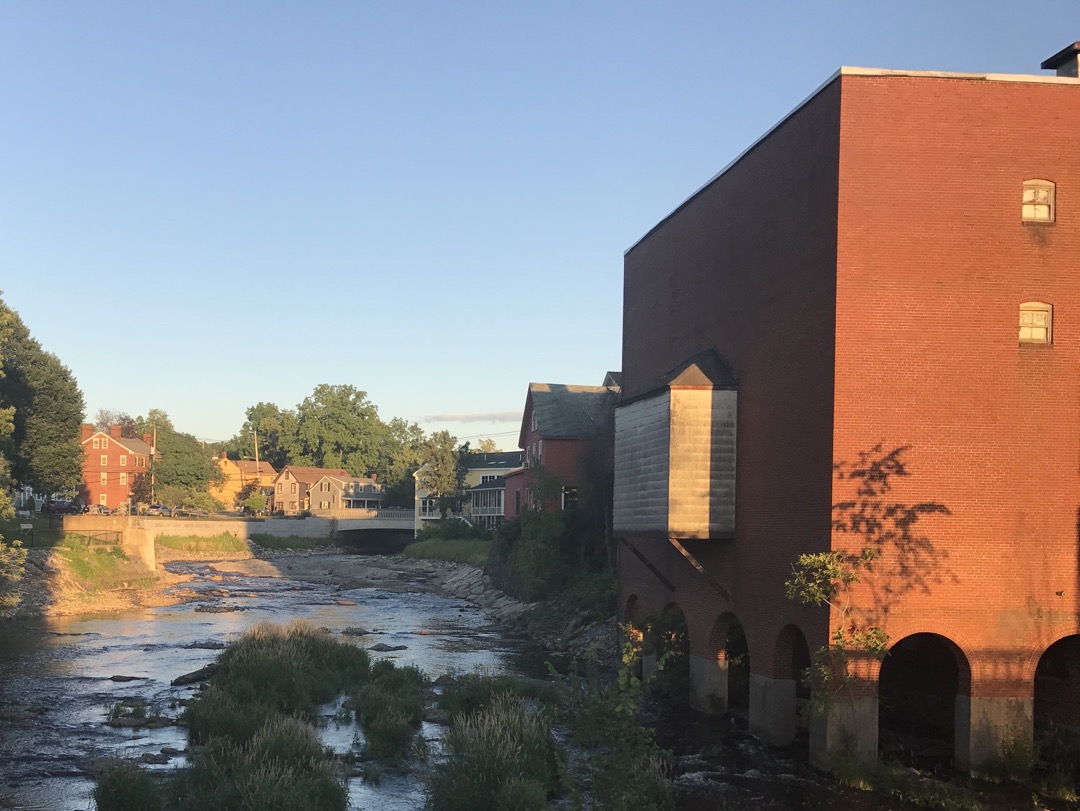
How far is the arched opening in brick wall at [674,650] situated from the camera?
27.8 metres

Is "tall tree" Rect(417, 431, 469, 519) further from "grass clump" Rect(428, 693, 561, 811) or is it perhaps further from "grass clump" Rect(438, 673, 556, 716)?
"grass clump" Rect(428, 693, 561, 811)

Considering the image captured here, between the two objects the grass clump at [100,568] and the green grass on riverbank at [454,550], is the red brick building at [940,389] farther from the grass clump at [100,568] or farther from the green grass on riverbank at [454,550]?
the green grass on riverbank at [454,550]

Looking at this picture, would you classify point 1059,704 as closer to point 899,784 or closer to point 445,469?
point 899,784

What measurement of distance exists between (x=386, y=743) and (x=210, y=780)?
4.97m

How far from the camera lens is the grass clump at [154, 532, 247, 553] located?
84.0 m

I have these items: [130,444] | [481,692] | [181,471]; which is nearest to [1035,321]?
[481,692]

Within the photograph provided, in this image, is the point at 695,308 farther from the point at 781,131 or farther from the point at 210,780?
the point at 210,780

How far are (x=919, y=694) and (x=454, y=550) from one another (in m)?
55.5

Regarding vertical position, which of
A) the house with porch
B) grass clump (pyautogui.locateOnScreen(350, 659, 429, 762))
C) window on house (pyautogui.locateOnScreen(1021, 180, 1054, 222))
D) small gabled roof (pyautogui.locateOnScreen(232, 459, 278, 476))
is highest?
window on house (pyautogui.locateOnScreen(1021, 180, 1054, 222))

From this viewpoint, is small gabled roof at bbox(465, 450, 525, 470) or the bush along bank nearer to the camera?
the bush along bank

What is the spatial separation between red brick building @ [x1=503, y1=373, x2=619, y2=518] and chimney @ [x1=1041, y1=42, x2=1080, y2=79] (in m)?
31.5

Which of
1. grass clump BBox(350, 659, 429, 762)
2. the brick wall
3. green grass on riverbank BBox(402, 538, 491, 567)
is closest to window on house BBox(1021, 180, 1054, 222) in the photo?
the brick wall

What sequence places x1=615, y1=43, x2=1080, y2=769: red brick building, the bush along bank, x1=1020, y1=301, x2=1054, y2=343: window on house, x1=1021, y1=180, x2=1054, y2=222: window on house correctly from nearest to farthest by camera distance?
the bush along bank → x1=615, y1=43, x2=1080, y2=769: red brick building → x1=1020, y1=301, x2=1054, y2=343: window on house → x1=1021, y1=180, x2=1054, y2=222: window on house

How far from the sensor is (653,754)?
16.9 meters
